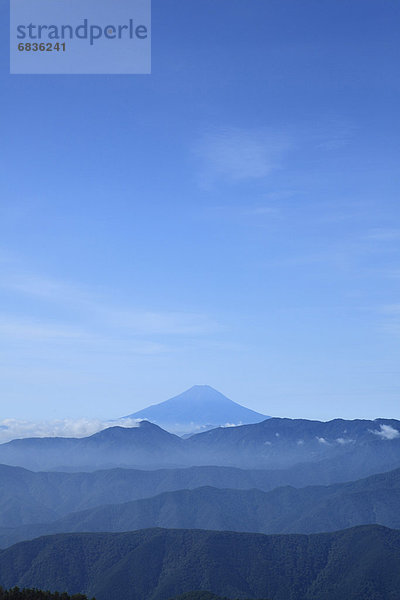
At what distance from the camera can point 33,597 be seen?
5891 inches

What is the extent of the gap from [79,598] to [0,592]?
64.6ft

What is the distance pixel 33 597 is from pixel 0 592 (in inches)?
303

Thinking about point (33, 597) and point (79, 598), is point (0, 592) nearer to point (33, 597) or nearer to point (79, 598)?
point (33, 597)

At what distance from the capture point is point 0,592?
151625 mm

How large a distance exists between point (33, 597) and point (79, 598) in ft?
40.1

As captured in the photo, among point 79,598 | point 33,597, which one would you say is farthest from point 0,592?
point 79,598

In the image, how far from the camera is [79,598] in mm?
143875
